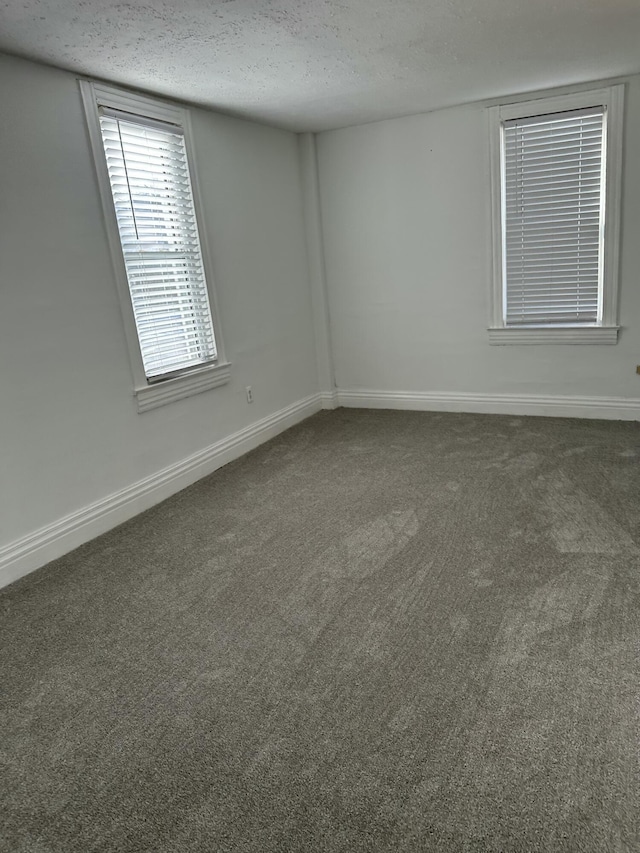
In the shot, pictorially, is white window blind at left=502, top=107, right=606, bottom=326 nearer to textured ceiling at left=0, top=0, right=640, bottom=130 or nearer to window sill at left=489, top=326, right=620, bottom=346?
window sill at left=489, top=326, right=620, bottom=346

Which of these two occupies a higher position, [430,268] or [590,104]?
[590,104]

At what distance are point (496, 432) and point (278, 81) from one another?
2.70m

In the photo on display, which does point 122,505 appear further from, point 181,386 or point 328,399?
point 328,399

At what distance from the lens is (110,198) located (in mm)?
3057

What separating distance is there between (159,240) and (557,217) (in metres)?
2.80

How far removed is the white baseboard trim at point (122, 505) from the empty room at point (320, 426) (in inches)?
0.8

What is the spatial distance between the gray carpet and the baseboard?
3.48 feet

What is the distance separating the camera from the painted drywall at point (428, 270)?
423 cm

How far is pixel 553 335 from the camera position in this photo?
431 cm

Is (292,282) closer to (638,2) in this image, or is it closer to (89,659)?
(638,2)

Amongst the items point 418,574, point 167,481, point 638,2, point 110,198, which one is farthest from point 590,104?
point 167,481

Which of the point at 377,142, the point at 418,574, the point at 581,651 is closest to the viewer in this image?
the point at 581,651

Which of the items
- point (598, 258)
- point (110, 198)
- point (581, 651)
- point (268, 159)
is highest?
point (268, 159)

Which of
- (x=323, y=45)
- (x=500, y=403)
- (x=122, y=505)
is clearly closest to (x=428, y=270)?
(x=500, y=403)
